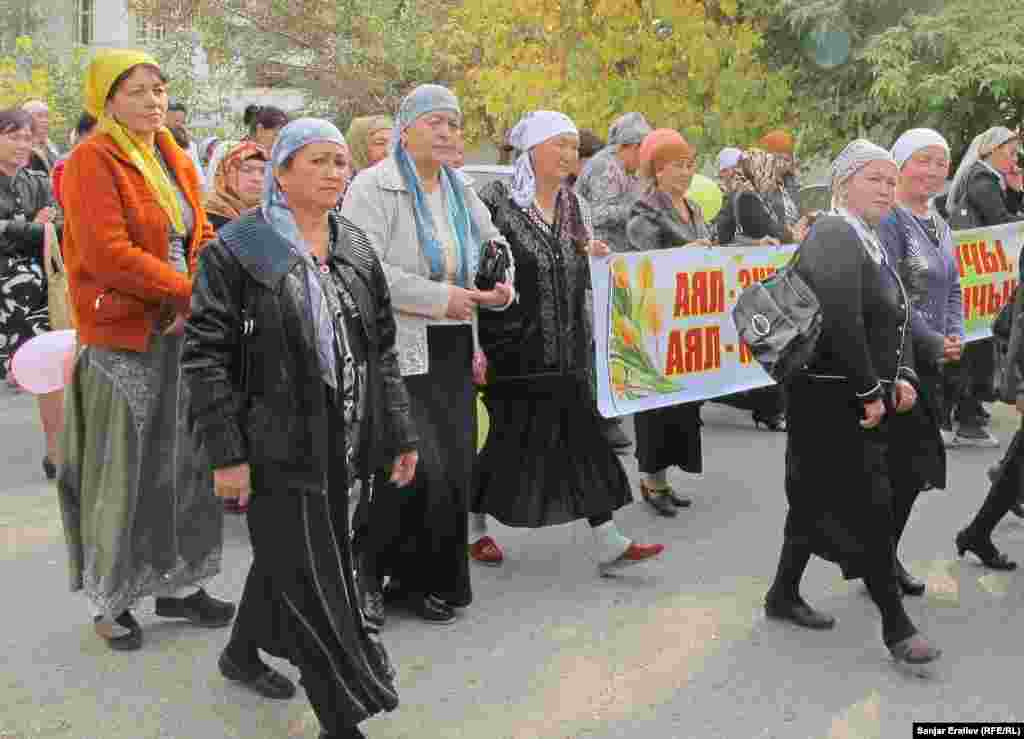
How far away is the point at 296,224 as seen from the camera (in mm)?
3975

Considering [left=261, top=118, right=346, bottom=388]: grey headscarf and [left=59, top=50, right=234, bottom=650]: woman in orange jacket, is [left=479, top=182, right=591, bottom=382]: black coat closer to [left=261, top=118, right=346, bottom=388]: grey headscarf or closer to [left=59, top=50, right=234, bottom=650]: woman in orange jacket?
[left=59, top=50, right=234, bottom=650]: woman in orange jacket

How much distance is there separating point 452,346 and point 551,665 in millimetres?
1373

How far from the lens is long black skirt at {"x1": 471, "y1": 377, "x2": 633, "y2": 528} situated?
5.74 meters

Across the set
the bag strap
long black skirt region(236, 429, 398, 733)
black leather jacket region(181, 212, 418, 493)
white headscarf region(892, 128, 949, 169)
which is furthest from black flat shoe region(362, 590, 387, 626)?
the bag strap

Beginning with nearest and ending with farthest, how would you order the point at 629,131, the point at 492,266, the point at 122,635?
the point at 122,635 < the point at 492,266 < the point at 629,131

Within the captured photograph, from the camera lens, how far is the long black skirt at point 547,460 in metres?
5.74

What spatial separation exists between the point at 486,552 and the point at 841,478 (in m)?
1.95

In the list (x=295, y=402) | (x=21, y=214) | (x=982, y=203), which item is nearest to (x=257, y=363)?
(x=295, y=402)

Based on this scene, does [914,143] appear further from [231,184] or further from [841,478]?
[231,184]

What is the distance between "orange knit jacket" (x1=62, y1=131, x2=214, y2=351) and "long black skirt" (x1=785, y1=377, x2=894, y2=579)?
2.38 m

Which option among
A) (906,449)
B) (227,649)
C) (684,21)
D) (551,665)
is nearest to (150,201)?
(227,649)

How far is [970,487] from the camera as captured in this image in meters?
7.42

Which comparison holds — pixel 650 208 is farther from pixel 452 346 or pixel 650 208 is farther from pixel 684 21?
pixel 684 21

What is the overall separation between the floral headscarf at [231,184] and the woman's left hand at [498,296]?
146 centimetres
